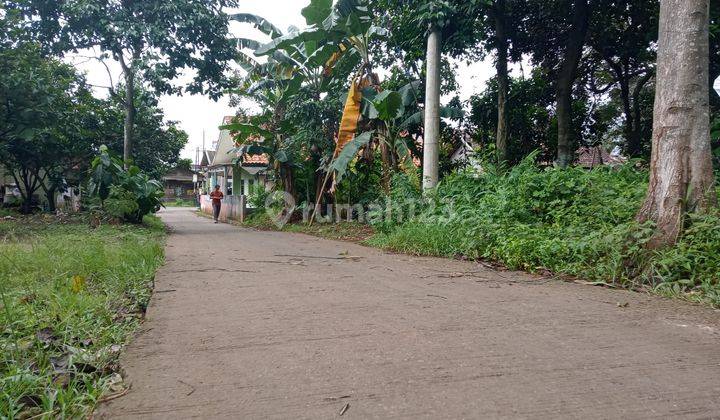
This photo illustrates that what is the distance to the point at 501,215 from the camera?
254 inches

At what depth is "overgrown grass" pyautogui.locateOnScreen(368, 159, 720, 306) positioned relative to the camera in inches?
172

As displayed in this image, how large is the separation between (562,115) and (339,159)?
18.6ft

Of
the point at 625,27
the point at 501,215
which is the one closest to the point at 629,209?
the point at 501,215

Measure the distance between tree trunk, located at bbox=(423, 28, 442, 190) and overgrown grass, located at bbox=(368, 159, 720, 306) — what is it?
65cm

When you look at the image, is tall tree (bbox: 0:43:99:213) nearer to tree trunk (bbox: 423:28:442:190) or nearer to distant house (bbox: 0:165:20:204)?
distant house (bbox: 0:165:20:204)

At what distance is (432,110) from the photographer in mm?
9008

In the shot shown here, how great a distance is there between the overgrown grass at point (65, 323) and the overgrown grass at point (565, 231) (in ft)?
13.4

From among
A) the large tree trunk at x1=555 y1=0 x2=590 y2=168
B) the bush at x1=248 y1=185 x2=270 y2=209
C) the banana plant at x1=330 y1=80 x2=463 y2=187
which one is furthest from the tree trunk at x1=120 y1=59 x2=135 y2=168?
the large tree trunk at x1=555 y1=0 x2=590 y2=168

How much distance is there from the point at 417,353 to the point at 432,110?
706cm

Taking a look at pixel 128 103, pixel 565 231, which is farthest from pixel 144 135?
pixel 565 231

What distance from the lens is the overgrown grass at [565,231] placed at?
437 cm

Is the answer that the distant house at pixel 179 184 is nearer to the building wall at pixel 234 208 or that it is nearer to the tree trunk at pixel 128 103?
the building wall at pixel 234 208

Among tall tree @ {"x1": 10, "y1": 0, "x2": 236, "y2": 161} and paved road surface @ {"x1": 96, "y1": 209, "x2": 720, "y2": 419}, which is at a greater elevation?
tall tree @ {"x1": 10, "y1": 0, "x2": 236, "y2": 161}

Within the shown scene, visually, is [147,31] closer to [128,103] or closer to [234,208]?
[128,103]
